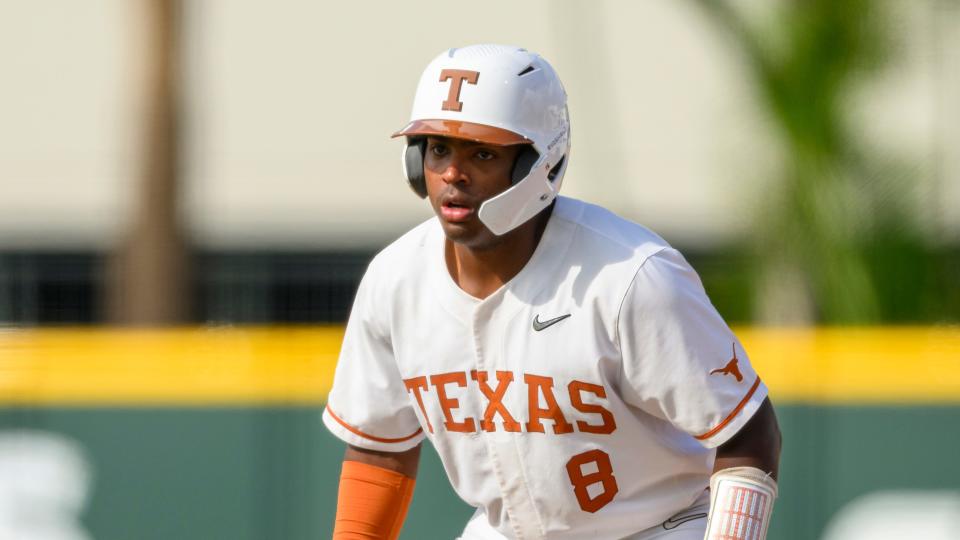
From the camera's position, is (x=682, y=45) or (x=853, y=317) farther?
(x=682, y=45)

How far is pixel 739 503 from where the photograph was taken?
11.0 feet

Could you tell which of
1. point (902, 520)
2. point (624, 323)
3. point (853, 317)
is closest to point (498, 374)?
point (624, 323)

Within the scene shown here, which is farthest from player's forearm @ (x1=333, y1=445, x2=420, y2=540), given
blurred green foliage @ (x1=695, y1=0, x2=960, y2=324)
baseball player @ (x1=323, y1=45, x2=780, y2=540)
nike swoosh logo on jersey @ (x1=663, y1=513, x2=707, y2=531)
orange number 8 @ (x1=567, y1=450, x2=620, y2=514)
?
blurred green foliage @ (x1=695, y1=0, x2=960, y2=324)

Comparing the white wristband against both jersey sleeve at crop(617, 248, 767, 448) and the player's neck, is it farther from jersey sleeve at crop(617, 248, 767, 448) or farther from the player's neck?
the player's neck

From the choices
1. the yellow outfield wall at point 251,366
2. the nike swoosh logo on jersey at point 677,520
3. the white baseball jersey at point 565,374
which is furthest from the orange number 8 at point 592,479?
the yellow outfield wall at point 251,366

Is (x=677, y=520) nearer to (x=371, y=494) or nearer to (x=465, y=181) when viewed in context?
(x=371, y=494)

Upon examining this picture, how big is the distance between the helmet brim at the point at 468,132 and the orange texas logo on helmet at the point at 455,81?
4cm

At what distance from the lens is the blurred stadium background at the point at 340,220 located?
265 inches

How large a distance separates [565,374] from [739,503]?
17.1 inches

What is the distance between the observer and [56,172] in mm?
16375

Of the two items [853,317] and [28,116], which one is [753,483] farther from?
[28,116]

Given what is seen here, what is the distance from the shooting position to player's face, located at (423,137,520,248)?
3420 millimetres

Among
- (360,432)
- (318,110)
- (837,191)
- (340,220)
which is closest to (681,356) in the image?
(360,432)

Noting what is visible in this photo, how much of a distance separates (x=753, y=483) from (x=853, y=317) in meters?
6.43
